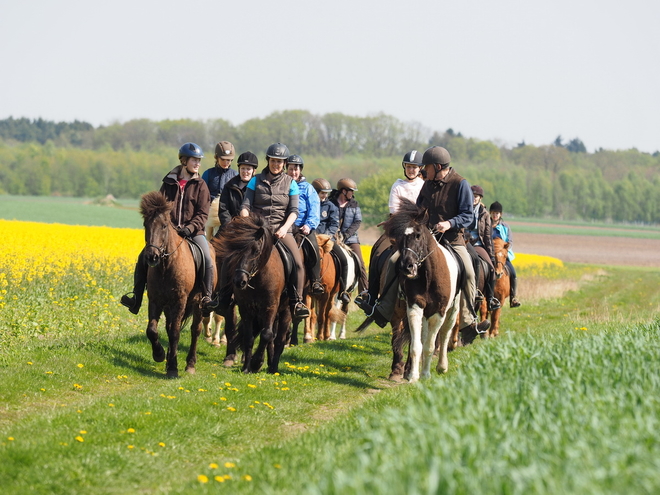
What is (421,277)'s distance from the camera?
10086mm

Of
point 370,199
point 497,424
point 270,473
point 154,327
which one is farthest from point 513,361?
point 370,199

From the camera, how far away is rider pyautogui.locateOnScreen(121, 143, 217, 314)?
10.7 metres

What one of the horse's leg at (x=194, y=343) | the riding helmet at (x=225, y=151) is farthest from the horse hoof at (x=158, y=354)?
the riding helmet at (x=225, y=151)

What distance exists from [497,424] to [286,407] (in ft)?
13.3

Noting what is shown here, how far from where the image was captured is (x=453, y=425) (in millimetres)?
4879

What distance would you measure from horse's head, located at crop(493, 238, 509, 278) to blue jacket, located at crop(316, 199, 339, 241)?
324 centimetres

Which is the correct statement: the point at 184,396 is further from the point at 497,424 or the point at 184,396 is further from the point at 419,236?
the point at 497,424

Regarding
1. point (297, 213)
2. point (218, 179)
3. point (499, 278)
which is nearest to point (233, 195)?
point (218, 179)

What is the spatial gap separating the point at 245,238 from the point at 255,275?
0.50 metres

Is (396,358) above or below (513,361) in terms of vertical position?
below

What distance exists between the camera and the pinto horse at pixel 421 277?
9656mm

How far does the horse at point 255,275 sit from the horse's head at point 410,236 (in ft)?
5.18

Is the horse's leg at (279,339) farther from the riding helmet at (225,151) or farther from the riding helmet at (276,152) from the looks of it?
the riding helmet at (225,151)

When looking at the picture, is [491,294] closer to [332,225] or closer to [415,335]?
[332,225]
